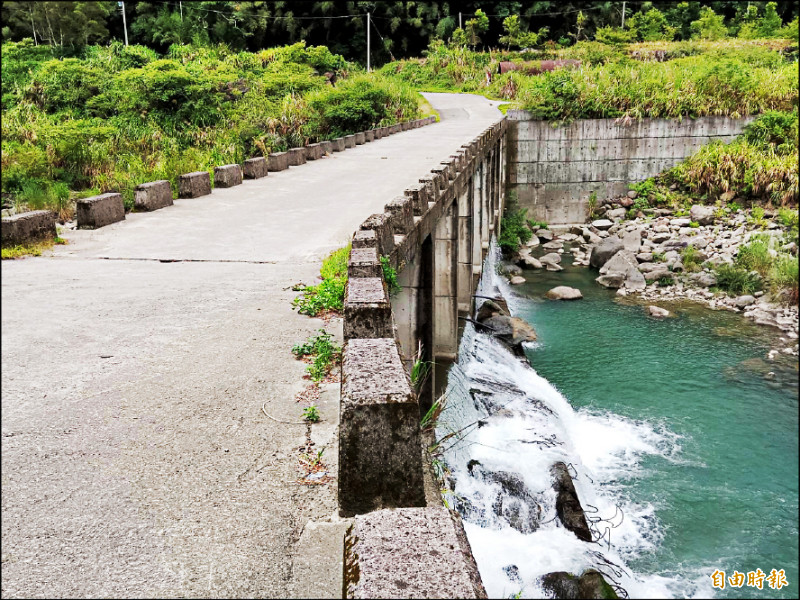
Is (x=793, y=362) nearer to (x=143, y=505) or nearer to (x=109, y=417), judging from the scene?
(x=143, y=505)

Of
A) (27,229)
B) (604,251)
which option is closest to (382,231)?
(27,229)

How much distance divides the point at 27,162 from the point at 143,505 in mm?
12757

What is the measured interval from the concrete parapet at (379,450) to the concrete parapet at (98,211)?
769cm

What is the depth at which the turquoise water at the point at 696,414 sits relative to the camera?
4.27 feet

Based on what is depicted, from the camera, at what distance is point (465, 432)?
980cm

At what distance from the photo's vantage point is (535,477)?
891 cm

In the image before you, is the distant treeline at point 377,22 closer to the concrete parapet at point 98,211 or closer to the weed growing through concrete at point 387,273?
the concrete parapet at point 98,211

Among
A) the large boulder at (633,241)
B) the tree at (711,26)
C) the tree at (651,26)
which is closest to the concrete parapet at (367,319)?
the large boulder at (633,241)

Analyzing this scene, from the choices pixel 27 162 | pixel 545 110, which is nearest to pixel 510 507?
pixel 27 162

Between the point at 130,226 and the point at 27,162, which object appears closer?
the point at 130,226

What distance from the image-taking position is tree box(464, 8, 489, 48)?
54250 millimetres

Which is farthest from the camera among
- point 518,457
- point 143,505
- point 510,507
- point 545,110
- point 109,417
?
point 545,110

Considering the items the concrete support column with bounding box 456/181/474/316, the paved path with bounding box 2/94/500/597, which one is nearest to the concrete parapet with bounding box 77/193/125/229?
the paved path with bounding box 2/94/500/597

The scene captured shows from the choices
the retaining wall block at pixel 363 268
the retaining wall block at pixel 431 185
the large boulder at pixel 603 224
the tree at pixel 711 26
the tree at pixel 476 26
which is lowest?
the large boulder at pixel 603 224
